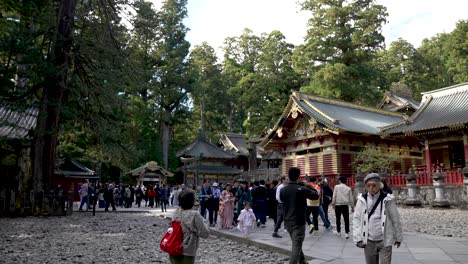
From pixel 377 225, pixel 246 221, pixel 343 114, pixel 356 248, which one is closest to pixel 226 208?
pixel 246 221

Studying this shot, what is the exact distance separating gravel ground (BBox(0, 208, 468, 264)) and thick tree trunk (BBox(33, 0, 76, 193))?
4.47m

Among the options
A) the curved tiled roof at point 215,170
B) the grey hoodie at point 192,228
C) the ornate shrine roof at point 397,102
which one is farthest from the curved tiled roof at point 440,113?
the curved tiled roof at point 215,170

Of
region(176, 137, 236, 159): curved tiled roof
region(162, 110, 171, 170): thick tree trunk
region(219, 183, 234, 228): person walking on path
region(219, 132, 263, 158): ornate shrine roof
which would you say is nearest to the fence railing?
region(219, 183, 234, 228): person walking on path

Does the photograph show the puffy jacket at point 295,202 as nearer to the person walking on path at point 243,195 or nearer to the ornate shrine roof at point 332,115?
the person walking on path at point 243,195

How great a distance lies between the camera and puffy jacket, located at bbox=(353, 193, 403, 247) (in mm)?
4590

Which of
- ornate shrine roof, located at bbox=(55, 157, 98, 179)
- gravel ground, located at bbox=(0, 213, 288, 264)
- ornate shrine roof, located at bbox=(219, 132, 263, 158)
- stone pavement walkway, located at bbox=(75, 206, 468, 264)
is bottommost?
gravel ground, located at bbox=(0, 213, 288, 264)

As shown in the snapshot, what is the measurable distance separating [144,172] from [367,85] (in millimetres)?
22543

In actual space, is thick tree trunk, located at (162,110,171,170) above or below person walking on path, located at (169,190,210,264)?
above

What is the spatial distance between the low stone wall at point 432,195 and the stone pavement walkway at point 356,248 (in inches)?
356

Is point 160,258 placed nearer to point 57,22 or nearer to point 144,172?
point 57,22

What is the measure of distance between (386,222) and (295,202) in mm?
2064

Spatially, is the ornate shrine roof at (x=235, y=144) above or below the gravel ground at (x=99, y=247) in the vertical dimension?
above

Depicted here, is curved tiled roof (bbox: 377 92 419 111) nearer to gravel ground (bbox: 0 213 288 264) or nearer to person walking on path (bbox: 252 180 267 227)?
person walking on path (bbox: 252 180 267 227)

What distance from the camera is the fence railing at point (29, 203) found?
1775 cm
